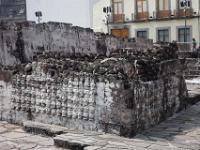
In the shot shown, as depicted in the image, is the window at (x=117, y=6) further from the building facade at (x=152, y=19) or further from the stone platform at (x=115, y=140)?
the stone platform at (x=115, y=140)

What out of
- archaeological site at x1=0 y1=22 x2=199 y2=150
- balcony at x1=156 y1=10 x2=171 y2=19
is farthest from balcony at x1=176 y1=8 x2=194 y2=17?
archaeological site at x1=0 y1=22 x2=199 y2=150

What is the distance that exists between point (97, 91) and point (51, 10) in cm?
3533

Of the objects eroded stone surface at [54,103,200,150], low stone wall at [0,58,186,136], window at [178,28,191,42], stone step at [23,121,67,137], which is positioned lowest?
eroded stone surface at [54,103,200,150]

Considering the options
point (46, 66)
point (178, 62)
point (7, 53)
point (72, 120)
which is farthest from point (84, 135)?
point (7, 53)

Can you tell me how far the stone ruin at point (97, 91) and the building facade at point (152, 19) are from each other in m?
25.7

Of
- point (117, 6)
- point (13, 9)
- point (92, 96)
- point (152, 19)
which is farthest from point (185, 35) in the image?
point (92, 96)

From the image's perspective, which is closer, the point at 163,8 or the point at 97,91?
the point at 97,91

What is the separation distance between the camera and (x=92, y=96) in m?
6.25

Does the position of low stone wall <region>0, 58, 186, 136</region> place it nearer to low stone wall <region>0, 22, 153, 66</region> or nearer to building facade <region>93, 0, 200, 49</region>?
low stone wall <region>0, 22, 153, 66</region>

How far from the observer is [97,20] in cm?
3822

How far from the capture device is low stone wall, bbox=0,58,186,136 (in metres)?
6.03

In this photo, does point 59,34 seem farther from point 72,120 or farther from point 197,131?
point 197,131

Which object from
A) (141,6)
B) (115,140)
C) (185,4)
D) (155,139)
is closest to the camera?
(115,140)

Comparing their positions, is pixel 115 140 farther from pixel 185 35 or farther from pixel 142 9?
Answer: pixel 142 9
